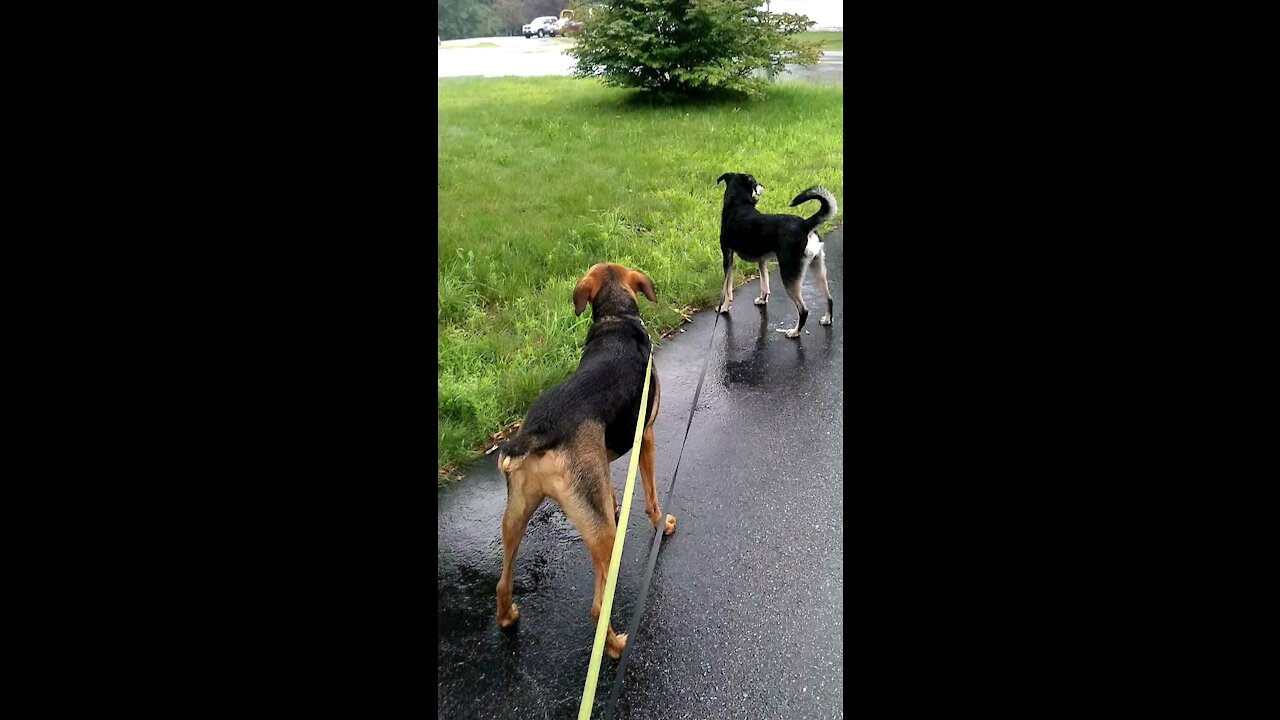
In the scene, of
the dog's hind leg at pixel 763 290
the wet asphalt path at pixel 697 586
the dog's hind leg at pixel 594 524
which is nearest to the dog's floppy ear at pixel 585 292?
the wet asphalt path at pixel 697 586

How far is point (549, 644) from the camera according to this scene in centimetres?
289

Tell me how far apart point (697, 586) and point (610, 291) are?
1.43m

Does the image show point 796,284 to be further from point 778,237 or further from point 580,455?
point 580,455

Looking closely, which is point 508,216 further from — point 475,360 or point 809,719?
point 809,719

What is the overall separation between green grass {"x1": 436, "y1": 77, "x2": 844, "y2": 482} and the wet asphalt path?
88cm

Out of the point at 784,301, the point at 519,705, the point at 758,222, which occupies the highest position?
the point at 758,222

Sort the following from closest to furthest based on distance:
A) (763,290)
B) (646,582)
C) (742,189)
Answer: (646,582) < (742,189) < (763,290)

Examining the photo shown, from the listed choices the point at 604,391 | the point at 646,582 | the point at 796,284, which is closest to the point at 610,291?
the point at 604,391

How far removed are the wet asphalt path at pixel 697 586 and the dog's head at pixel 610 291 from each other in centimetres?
87

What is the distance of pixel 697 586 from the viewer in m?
3.15

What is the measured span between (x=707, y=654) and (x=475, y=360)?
279 cm

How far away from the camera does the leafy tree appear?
13086mm

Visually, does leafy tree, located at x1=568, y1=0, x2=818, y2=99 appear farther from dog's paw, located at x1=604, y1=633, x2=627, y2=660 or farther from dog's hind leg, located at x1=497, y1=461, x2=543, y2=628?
dog's paw, located at x1=604, y1=633, x2=627, y2=660
